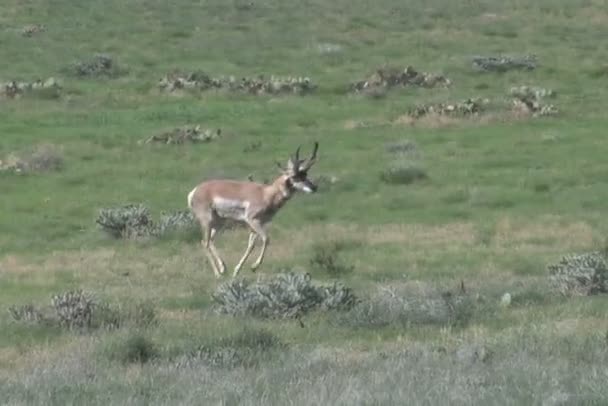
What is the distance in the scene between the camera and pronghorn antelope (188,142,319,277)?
60.6 feet

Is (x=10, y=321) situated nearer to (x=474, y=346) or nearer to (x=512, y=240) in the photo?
(x=474, y=346)

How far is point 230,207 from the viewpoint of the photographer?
18562 millimetres

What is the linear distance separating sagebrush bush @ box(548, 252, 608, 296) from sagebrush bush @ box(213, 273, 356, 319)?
2.38m

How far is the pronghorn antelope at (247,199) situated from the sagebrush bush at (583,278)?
4.65 metres

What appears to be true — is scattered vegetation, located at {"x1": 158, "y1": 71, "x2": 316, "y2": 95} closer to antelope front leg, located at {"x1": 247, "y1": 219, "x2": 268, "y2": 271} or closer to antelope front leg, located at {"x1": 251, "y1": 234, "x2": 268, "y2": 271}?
antelope front leg, located at {"x1": 247, "y1": 219, "x2": 268, "y2": 271}

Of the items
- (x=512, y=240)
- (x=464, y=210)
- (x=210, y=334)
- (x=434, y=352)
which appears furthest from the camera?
(x=464, y=210)

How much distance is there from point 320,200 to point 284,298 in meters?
9.53

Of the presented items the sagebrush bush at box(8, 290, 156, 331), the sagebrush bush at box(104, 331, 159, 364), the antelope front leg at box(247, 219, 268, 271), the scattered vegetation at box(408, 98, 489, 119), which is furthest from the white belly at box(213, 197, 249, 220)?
the scattered vegetation at box(408, 98, 489, 119)

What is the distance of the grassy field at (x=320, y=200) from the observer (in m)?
9.59

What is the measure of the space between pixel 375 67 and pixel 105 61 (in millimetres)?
7710

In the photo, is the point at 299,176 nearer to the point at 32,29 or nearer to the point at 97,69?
the point at 97,69

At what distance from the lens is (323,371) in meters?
9.76

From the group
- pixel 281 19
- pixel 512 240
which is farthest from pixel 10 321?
pixel 281 19

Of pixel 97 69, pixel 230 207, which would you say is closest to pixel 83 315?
pixel 230 207
